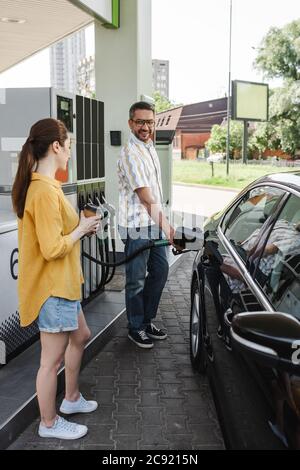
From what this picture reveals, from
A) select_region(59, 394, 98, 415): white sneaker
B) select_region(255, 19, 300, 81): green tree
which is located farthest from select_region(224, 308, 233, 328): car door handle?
select_region(255, 19, 300, 81): green tree

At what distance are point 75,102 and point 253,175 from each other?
35246 mm

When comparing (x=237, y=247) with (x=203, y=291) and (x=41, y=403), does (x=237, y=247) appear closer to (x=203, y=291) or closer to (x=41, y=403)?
(x=203, y=291)

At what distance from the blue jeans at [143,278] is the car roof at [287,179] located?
1303 millimetres

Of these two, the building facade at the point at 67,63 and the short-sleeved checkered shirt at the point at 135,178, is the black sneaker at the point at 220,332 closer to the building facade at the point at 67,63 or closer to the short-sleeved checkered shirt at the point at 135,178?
the short-sleeved checkered shirt at the point at 135,178

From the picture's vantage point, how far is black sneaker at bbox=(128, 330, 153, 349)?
445 centimetres

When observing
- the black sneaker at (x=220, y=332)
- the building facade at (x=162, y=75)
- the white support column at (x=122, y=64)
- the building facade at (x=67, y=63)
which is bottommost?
the black sneaker at (x=220, y=332)

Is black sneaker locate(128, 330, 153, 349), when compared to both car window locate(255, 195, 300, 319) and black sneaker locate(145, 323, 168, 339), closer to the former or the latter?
black sneaker locate(145, 323, 168, 339)

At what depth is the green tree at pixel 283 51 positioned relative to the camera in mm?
40312

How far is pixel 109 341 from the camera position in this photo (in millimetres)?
4625

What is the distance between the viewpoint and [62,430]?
295 centimetres

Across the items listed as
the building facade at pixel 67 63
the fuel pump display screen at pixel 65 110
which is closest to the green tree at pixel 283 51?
the building facade at pixel 67 63

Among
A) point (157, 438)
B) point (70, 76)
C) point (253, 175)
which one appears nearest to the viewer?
point (157, 438)

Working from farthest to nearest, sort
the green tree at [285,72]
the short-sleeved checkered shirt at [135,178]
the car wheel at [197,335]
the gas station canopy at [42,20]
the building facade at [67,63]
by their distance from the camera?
the building facade at [67,63], the green tree at [285,72], the gas station canopy at [42,20], the short-sleeved checkered shirt at [135,178], the car wheel at [197,335]

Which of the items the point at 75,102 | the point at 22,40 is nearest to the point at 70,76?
the point at 22,40
